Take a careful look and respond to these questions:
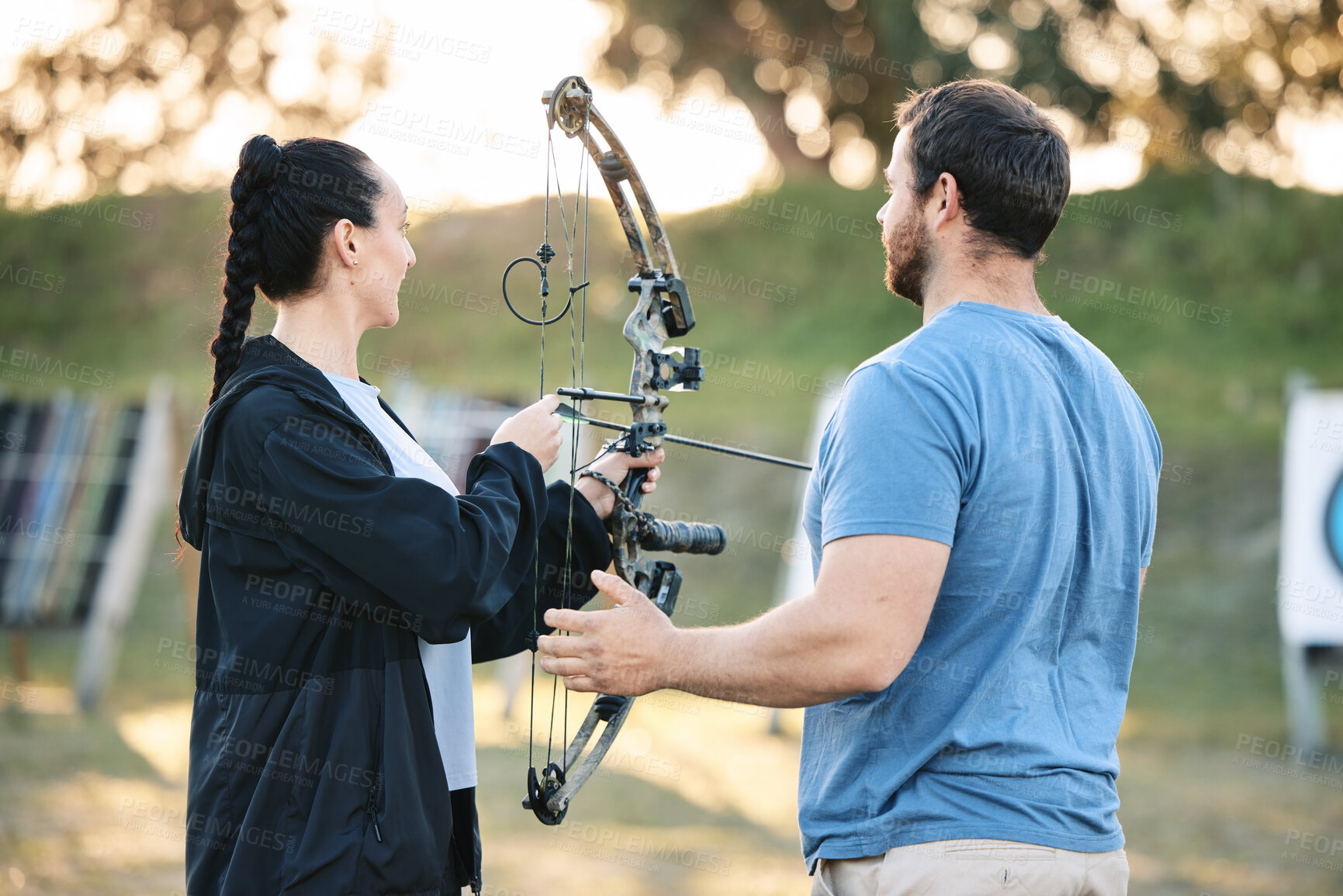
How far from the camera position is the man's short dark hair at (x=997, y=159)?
1.36 m

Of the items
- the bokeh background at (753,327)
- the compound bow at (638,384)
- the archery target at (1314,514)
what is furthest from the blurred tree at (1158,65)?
the compound bow at (638,384)

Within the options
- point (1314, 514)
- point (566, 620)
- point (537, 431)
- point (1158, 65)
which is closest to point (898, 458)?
point (566, 620)

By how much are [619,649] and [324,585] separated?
375 mm

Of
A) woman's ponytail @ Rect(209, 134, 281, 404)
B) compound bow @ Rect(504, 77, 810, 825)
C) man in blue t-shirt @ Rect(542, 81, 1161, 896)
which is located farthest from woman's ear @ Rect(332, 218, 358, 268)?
man in blue t-shirt @ Rect(542, 81, 1161, 896)

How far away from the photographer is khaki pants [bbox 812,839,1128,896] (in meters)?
1.22

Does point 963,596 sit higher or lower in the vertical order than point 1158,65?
lower

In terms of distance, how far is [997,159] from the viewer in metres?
1.36

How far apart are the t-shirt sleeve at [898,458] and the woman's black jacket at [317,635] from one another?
1.56 feet

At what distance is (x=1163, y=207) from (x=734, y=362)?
3.83 metres

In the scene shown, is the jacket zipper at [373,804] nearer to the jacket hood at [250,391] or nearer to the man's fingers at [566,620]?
the man's fingers at [566,620]

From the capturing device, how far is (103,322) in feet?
34.1

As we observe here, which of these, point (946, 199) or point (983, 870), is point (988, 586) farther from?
point (946, 199)

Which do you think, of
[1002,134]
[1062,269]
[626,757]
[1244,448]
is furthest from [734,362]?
[1002,134]

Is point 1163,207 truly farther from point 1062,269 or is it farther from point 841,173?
point 841,173
